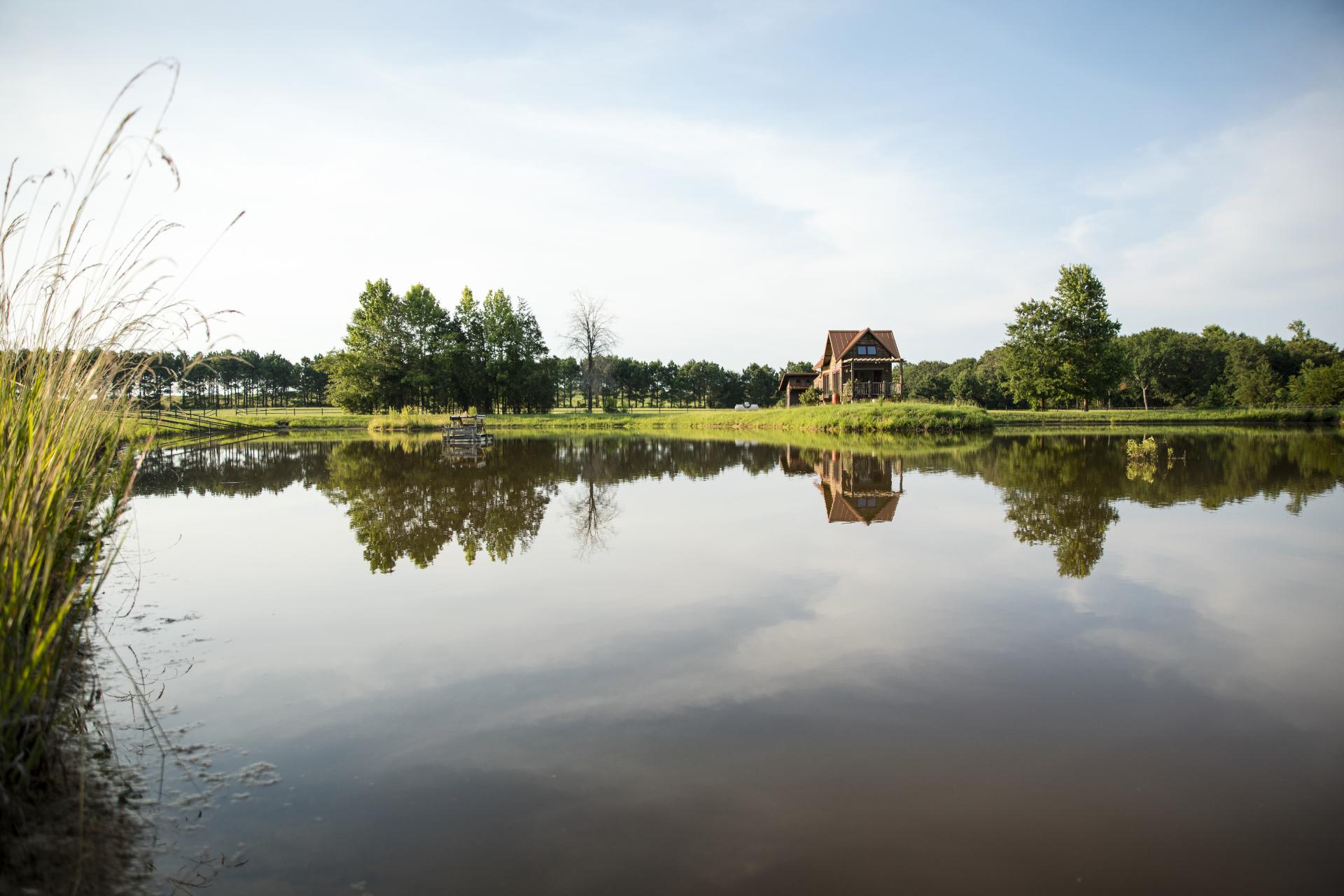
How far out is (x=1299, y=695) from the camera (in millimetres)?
4980

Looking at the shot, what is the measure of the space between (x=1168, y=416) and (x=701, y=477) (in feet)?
160

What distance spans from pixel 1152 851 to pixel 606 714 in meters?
3.06

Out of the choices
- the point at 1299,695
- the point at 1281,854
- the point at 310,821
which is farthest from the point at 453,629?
the point at 1299,695

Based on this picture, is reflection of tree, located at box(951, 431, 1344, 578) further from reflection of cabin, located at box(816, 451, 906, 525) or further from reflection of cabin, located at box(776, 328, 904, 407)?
reflection of cabin, located at box(776, 328, 904, 407)

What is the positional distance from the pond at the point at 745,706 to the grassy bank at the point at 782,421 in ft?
101

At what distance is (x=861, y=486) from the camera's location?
17.1 m

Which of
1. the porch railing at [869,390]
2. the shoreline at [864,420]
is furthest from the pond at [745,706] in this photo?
the porch railing at [869,390]

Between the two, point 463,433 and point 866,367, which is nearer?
point 463,433

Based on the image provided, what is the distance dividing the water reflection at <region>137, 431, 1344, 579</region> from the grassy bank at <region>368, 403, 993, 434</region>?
7898 millimetres

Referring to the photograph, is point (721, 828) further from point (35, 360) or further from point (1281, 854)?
point (35, 360)

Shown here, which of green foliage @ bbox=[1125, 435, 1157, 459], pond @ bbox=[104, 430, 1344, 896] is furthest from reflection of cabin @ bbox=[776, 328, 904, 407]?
pond @ bbox=[104, 430, 1344, 896]

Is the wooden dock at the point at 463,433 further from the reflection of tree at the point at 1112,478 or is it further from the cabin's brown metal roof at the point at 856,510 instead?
the reflection of tree at the point at 1112,478

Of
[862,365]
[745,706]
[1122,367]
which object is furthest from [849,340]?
[745,706]

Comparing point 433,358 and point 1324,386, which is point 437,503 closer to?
point 433,358
